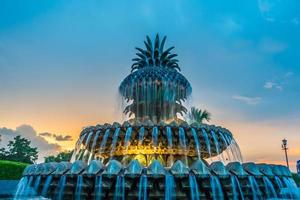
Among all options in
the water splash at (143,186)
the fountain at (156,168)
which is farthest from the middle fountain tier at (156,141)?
the water splash at (143,186)

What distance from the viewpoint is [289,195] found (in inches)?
299

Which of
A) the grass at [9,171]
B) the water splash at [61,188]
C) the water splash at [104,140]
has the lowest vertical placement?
the water splash at [61,188]

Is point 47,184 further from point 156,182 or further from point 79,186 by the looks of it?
point 156,182

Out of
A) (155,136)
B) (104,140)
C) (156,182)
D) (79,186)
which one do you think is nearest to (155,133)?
(155,136)

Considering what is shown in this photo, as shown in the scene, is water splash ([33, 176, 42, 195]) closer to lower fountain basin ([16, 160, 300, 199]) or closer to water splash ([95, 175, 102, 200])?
lower fountain basin ([16, 160, 300, 199])

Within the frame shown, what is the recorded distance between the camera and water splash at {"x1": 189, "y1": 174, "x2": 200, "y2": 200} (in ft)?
20.9

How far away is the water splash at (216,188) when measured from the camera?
6.44 m

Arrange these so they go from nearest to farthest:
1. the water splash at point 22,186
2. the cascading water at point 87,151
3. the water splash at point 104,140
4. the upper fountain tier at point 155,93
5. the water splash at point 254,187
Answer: the water splash at point 254,187, the water splash at point 22,186, the water splash at point 104,140, the cascading water at point 87,151, the upper fountain tier at point 155,93

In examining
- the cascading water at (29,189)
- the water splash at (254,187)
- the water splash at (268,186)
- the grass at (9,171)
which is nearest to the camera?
the water splash at (254,187)

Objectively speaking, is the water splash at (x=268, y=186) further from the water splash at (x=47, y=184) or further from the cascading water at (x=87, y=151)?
the water splash at (x=47, y=184)

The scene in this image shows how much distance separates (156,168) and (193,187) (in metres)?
1.02

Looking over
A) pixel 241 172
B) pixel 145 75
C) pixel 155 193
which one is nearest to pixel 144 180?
pixel 155 193

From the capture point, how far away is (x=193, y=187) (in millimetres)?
6383

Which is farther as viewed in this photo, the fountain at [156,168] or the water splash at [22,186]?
the water splash at [22,186]
